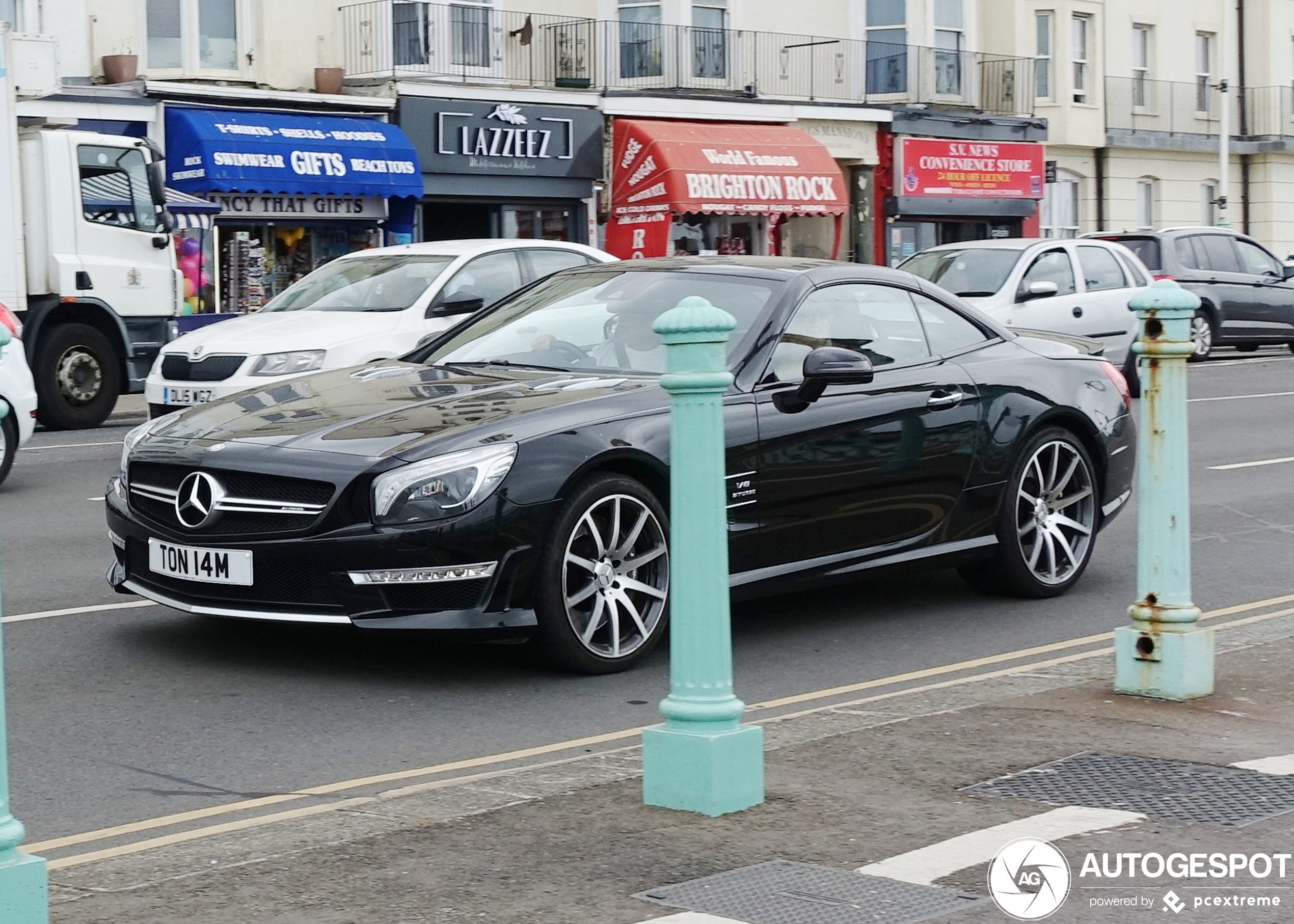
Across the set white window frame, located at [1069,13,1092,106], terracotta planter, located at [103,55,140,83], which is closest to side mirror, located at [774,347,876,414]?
terracotta planter, located at [103,55,140,83]

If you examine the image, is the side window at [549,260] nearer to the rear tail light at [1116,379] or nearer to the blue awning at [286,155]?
the rear tail light at [1116,379]

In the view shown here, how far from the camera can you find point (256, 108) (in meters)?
25.9

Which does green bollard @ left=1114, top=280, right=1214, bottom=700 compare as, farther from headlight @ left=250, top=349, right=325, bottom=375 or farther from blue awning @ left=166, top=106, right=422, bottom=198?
blue awning @ left=166, top=106, right=422, bottom=198

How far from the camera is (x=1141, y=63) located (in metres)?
42.4

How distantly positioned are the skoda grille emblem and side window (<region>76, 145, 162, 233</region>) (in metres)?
12.6

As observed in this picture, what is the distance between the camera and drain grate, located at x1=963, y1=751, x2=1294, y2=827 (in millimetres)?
4820

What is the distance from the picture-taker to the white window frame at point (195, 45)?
82.0ft

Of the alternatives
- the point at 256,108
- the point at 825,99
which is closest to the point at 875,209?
the point at 825,99

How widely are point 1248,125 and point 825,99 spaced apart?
15.6m

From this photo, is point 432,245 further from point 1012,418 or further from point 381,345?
point 1012,418

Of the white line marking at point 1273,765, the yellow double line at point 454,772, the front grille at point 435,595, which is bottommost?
the yellow double line at point 454,772

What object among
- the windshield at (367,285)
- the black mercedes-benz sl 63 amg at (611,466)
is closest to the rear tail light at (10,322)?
the windshield at (367,285)

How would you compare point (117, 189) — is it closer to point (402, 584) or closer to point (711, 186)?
point (402, 584)

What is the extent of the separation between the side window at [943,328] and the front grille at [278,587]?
306 centimetres
